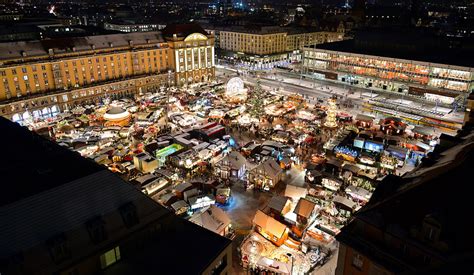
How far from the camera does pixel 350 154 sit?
57.6 metres

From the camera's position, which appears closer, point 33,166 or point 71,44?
point 33,166

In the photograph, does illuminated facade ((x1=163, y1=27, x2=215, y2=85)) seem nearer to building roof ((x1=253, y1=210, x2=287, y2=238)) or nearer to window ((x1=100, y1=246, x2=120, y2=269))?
building roof ((x1=253, y1=210, x2=287, y2=238))

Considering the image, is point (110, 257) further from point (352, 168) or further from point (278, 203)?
point (352, 168)

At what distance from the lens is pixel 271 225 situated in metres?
38.0

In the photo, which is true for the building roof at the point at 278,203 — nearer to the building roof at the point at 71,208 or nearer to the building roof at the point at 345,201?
the building roof at the point at 345,201

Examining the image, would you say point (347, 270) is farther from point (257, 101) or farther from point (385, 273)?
point (257, 101)

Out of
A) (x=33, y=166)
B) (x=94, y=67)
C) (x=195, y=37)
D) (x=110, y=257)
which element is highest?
(x=195, y=37)

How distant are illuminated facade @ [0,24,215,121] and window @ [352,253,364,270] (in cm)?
7897

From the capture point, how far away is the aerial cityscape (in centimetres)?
2248

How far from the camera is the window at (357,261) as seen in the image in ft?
76.9

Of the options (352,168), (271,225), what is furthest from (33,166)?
(352,168)

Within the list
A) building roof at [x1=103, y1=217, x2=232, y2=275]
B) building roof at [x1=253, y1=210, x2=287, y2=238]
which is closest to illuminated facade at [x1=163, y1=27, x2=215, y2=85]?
building roof at [x1=253, y1=210, x2=287, y2=238]

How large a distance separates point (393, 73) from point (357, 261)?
94.3 meters

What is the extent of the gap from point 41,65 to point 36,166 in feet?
213
